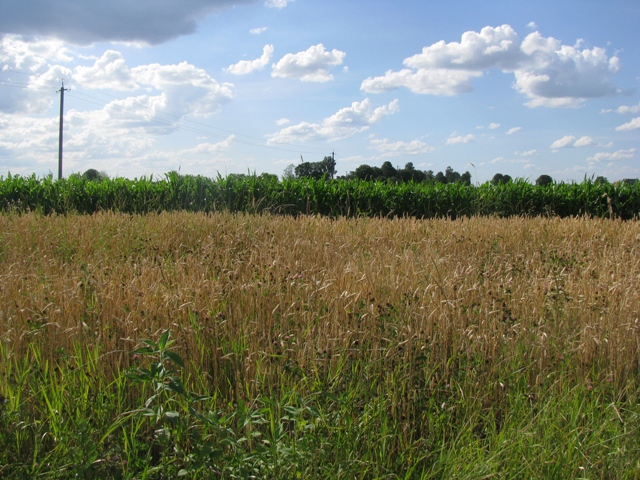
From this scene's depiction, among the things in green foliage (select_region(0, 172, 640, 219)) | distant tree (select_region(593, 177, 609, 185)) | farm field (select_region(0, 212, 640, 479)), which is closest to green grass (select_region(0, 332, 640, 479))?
farm field (select_region(0, 212, 640, 479))

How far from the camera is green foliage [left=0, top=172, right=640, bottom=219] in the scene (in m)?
12.2

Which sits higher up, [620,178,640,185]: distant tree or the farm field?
[620,178,640,185]: distant tree

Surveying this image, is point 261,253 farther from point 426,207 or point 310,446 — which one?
point 426,207

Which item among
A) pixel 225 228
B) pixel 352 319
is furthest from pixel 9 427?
pixel 225 228

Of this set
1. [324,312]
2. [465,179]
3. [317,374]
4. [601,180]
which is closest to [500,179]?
[465,179]

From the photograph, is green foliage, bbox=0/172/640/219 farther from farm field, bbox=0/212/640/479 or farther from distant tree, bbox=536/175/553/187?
farm field, bbox=0/212/640/479

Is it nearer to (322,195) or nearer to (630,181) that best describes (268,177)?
(322,195)

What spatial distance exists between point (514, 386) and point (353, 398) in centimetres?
100

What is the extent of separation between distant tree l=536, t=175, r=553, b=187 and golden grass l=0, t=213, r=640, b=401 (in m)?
9.26

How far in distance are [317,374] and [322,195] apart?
1007cm

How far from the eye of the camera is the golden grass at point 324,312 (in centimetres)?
315

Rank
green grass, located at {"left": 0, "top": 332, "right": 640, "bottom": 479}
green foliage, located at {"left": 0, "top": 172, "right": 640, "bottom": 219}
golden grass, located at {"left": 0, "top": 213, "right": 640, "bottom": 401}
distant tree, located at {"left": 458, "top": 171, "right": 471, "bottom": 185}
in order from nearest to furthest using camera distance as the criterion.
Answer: green grass, located at {"left": 0, "top": 332, "right": 640, "bottom": 479} < golden grass, located at {"left": 0, "top": 213, "right": 640, "bottom": 401} < green foliage, located at {"left": 0, "top": 172, "right": 640, "bottom": 219} < distant tree, located at {"left": 458, "top": 171, "right": 471, "bottom": 185}

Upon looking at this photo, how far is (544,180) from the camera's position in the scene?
50.9 ft

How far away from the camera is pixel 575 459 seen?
2.44m
